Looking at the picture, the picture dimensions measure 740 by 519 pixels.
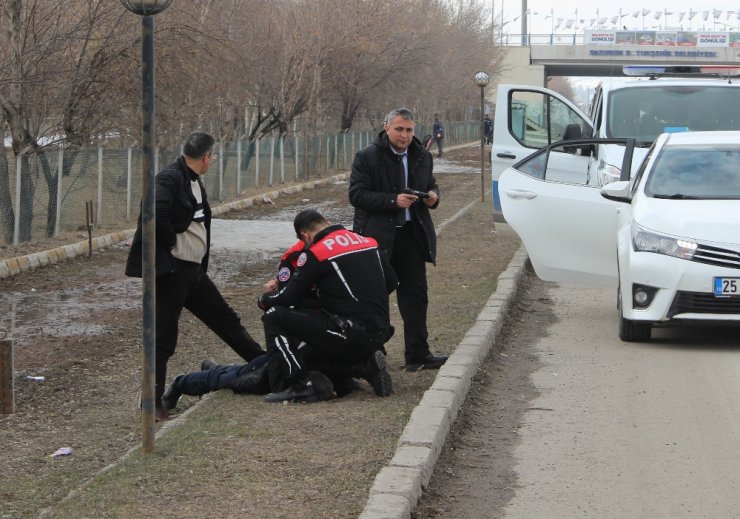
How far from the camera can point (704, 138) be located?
1011 cm

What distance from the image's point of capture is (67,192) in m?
18.4

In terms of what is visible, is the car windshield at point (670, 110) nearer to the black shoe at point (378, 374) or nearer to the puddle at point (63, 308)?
the puddle at point (63, 308)

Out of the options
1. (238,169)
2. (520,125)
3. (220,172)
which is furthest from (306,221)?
(238,169)

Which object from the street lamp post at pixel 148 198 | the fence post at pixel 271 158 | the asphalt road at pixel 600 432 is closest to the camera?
the asphalt road at pixel 600 432

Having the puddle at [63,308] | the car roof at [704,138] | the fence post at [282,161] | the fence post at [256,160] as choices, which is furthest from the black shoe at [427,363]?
the fence post at [282,161]

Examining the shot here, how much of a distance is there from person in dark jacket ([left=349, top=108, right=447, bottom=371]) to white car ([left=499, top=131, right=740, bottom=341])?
5.52ft

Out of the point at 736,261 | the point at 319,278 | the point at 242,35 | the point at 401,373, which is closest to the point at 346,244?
the point at 319,278

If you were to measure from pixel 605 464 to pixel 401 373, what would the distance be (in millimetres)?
2577

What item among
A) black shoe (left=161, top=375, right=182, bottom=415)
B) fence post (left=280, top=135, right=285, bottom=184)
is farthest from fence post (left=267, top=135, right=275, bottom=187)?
black shoe (left=161, top=375, right=182, bottom=415)

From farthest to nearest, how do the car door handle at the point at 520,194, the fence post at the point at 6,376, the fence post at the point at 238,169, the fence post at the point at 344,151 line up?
the fence post at the point at 344,151, the fence post at the point at 238,169, the car door handle at the point at 520,194, the fence post at the point at 6,376

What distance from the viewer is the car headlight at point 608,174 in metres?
12.2

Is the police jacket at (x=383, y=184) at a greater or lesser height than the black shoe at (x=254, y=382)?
greater

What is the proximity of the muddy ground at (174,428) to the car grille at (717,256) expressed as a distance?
1.96 m

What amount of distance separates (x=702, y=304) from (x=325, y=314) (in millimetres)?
3003
